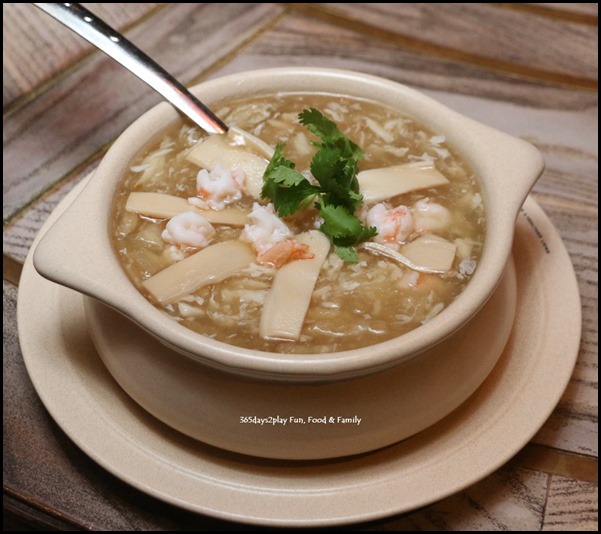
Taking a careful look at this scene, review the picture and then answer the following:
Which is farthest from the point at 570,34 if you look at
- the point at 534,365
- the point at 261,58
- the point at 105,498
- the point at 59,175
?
the point at 105,498

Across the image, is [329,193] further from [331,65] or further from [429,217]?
[331,65]

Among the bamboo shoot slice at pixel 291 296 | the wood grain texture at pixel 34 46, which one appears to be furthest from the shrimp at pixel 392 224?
the wood grain texture at pixel 34 46

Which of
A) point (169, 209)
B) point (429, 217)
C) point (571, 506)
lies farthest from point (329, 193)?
point (571, 506)

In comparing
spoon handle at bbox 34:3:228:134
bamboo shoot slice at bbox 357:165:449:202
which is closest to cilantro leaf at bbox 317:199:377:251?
bamboo shoot slice at bbox 357:165:449:202

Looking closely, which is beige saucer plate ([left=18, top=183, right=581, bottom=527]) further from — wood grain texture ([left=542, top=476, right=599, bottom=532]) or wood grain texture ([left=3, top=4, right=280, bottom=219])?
wood grain texture ([left=3, top=4, right=280, bottom=219])

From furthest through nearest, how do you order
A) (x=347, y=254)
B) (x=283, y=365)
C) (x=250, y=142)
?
1. (x=250, y=142)
2. (x=347, y=254)
3. (x=283, y=365)

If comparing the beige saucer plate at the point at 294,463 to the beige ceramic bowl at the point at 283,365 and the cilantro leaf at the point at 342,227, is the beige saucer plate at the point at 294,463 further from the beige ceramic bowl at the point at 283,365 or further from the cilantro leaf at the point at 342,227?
the cilantro leaf at the point at 342,227

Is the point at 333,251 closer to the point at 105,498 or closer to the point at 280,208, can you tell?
the point at 280,208
